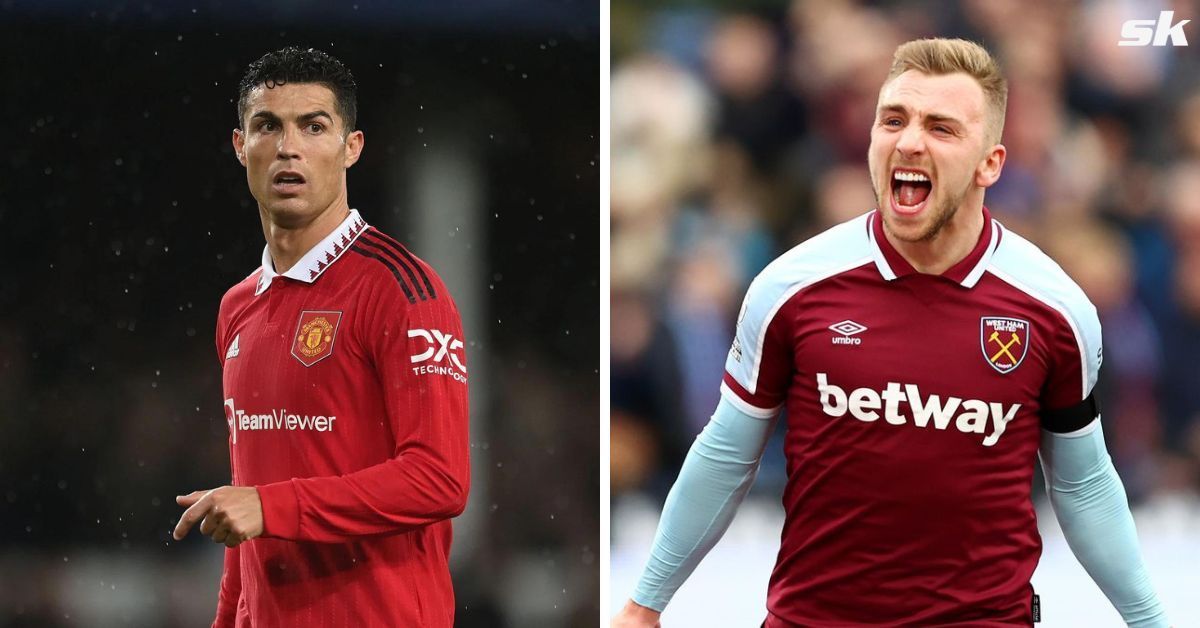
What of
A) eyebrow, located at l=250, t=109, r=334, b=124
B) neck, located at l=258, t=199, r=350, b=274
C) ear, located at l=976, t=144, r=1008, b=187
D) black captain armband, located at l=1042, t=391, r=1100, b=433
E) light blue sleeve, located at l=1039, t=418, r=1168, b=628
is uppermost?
eyebrow, located at l=250, t=109, r=334, b=124

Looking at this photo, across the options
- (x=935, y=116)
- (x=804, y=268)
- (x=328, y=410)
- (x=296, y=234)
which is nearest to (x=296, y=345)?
(x=328, y=410)

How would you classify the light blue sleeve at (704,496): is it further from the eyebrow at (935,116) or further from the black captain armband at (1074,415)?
the eyebrow at (935,116)

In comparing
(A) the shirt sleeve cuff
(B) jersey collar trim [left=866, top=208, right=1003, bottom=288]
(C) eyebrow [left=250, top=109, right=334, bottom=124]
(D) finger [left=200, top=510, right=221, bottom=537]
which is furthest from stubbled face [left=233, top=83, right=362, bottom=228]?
(B) jersey collar trim [left=866, top=208, right=1003, bottom=288]

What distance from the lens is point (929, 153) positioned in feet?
10.1

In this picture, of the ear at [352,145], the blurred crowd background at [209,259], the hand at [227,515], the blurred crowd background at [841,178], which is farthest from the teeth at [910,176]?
the blurred crowd background at [841,178]

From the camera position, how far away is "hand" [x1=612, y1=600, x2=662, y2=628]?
10.9 feet

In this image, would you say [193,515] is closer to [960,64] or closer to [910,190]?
[910,190]

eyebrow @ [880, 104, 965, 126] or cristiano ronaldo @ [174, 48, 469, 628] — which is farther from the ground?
eyebrow @ [880, 104, 965, 126]

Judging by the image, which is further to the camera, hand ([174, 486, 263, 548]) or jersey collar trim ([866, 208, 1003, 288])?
jersey collar trim ([866, 208, 1003, 288])

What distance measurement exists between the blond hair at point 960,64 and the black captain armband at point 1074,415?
0.58 m

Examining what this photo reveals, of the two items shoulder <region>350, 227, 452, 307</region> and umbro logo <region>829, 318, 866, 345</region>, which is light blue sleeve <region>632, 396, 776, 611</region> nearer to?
umbro logo <region>829, 318, 866, 345</region>

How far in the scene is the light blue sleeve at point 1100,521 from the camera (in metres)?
3.15

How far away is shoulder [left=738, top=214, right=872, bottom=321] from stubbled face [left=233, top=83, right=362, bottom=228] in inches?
40.9

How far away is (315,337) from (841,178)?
2.84 meters
